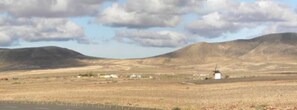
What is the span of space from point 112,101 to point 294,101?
21.2 m

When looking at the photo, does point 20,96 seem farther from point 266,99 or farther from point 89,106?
point 266,99

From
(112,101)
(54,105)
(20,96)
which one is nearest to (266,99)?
(112,101)

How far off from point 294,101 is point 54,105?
992 inches

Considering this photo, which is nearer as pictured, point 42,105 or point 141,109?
point 141,109

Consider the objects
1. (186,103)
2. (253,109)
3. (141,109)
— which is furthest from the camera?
(186,103)

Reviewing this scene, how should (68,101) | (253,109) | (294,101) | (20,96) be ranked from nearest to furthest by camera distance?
(253,109) → (294,101) → (68,101) → (20,96)

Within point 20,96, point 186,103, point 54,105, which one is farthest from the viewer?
point 20,96

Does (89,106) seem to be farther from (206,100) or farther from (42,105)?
(206,100)

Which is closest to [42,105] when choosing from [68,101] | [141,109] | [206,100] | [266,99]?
[68,101]

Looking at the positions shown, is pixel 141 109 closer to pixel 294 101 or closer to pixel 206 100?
pixel 206 100

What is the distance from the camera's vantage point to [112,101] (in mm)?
59781

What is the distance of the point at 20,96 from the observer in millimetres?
73375

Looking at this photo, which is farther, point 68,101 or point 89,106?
point 68,101

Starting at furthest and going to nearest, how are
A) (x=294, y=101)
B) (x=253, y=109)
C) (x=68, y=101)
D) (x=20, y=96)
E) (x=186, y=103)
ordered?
1. (x=20, y=96)
2. (x=68, y=101)
3. (x=186, y=103)
4. (x=294, y=101)
5. (x=253, y=109)
